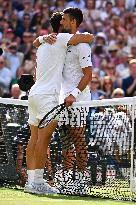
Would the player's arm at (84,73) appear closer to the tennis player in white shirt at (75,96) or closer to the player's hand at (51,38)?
the tennis player in white shirt at (75,96)

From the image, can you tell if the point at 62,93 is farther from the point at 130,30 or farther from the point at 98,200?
the point at 130,30

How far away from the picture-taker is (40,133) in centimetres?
1027

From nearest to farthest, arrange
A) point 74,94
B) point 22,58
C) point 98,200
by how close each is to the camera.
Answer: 1. point 98,200
2. point 74,94
3. point 22,58

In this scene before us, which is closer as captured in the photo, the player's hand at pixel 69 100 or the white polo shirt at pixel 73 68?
the player's hand at pixel 69 100

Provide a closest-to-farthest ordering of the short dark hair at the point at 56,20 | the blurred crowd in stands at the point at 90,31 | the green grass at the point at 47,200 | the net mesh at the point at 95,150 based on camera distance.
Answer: the green grass at the point at 47,200 → the net mesh at the point at 95,150 → the short dark hair at the point at 56,20 → the blurred crowd in stands at the point at 90,31

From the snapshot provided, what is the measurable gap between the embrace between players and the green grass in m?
0.37

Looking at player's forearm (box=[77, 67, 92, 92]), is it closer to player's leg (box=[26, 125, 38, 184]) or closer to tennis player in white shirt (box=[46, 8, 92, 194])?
tennis player in white shirt (box=[46, 8, 92, 194])

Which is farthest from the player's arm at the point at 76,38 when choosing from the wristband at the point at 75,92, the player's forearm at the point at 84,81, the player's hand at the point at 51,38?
the wristband at the point at 75,92

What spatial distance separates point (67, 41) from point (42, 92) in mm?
636

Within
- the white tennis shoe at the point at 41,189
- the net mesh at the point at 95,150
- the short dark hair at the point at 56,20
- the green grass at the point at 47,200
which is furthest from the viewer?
the short dark hair at the point at 56,20

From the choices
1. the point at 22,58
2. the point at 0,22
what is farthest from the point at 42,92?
the point at 0,22

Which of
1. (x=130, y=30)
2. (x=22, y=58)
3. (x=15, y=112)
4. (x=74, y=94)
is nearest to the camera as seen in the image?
(x=74, y=94)

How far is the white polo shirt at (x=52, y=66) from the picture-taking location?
1033cm

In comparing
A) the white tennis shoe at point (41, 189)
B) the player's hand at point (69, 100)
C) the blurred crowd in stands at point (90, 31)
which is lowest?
the white tennis shoe at point (41, 189)
